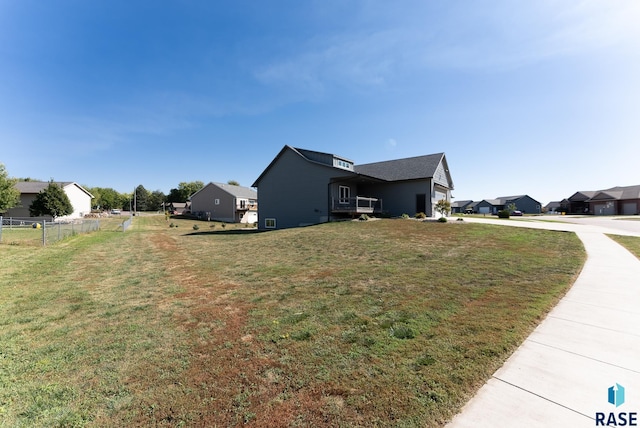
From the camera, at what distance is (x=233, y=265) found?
33.9 feet

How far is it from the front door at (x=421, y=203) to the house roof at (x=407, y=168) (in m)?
1.80

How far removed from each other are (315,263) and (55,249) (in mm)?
14199

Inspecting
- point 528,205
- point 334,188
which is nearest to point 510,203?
point 528,205

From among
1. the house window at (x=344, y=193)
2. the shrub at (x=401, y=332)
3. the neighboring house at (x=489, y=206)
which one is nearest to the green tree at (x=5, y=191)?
the house window at (x=344, y=193)

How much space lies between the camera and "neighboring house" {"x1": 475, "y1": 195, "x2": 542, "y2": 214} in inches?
2928

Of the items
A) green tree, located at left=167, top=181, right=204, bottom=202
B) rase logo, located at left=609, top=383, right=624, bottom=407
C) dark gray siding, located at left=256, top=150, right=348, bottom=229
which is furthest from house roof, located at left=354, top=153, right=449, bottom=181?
green tree, located at left=167, top=181, right=204, bottom=202

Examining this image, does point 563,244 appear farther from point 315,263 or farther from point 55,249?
point 55,249

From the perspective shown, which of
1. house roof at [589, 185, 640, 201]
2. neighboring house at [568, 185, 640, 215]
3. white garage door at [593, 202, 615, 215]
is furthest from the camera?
white garage door at [593, 202, 615, 215]

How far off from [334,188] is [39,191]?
46.7m

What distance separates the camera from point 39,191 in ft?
131

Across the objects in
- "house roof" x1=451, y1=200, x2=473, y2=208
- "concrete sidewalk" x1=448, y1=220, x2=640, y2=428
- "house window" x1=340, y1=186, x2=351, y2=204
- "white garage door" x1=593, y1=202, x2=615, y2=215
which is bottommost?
"concrete sidewalk" x1=448, y1=220, x2=640, y2=428

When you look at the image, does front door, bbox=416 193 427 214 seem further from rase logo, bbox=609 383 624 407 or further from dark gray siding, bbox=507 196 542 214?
dark gray siding, bbox=507 196 542 214

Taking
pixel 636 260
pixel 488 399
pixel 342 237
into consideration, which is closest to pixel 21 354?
pixel 488 399

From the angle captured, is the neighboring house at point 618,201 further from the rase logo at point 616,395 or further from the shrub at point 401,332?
the shrub at point 401,332
